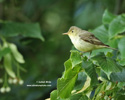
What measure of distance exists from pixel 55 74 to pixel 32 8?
1525mm

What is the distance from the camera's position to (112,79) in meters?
2.24

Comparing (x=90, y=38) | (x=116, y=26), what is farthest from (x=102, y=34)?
(x=90, y=38)

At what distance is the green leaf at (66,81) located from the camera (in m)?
2.14

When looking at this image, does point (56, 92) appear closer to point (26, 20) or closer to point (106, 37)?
point (106, 37)

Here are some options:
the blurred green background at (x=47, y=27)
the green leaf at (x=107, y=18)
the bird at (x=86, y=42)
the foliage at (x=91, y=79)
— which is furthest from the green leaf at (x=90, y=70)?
the blurred green background at (x=47, y=27)

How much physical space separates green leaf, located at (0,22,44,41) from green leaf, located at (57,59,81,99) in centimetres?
Answer: 177

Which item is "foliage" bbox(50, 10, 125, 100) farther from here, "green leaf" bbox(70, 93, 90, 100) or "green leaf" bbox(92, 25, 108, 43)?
"green leaf" bbox(92, 25, 108, 43)

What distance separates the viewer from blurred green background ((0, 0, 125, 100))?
4664 mm

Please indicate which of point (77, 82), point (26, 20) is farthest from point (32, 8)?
point (77, 82)

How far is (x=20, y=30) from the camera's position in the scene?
13.0 ft

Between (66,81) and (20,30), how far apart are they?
1944mm

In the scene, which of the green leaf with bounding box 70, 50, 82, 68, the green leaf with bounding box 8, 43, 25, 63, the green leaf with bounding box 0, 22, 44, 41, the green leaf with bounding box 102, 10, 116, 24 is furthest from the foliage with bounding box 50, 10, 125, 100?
the green leaf with bounding box 0, 22, 44, 41

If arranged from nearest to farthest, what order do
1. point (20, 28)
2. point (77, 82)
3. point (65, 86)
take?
point (65, 86), point (77, 82), point (20, 28)

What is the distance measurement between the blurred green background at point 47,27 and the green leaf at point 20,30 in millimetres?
209
